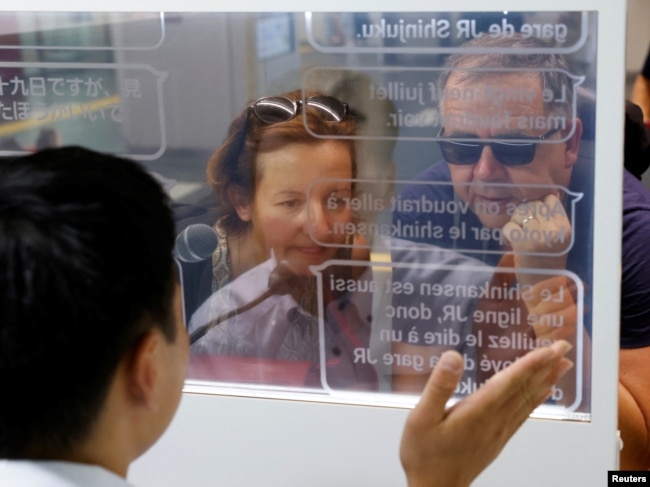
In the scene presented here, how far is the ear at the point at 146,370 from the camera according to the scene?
93 centimetres

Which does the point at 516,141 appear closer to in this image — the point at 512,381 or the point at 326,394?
the point at 512,381

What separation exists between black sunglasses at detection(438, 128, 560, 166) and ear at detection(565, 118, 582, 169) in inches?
0.9

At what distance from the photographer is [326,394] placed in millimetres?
1400

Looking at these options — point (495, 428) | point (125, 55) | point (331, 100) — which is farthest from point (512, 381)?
point (125, 55)

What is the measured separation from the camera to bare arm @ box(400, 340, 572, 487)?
1189 millimetres

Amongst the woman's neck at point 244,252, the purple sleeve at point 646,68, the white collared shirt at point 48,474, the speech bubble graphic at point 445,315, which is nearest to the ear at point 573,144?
the speech bubble graphic at point 445,315

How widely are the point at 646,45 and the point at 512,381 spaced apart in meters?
3.04

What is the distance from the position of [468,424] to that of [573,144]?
1.24ft

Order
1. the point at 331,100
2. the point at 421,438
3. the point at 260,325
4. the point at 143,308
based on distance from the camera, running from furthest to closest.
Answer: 1. the point at 260,325
2. the point at 331,100
3. the point at 421,438
4. the point at 143,308

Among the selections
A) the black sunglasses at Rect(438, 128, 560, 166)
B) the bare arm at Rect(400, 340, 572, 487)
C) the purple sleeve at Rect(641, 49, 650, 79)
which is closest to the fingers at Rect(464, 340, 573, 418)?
the bare arm at Rect(400, 340, 572, 487)

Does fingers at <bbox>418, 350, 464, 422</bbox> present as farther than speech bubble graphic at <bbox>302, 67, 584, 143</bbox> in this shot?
No

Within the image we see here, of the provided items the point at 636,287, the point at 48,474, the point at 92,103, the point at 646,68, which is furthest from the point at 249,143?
the point at 646,68

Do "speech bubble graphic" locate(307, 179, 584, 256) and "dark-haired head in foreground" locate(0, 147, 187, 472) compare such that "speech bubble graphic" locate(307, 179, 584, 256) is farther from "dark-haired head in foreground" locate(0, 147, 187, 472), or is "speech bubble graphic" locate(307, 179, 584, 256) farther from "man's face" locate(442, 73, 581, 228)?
"dark-haired head in foreground" locate(0, 147, 187, 472)

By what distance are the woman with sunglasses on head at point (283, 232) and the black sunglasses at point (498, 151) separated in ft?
0.44
